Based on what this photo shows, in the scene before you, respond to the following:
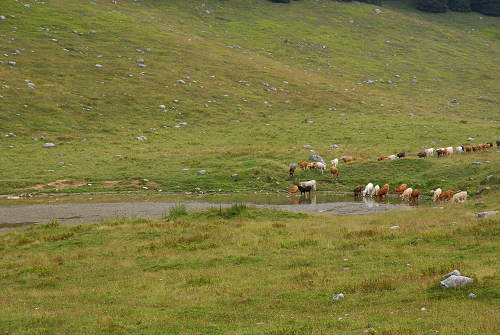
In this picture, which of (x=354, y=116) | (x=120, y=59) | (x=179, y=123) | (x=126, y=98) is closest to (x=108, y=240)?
(x=179, y=123)

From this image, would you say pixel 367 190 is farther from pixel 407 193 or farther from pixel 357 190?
pixel 407 193

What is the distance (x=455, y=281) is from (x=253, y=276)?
5.61 metres

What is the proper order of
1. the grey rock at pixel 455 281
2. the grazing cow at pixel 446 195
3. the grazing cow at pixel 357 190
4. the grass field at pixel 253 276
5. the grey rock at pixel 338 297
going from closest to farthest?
the grass field at pixel 253 276
the grey rock at pixel 455 281
the grey rock at pixel 338 297
the grazing cow at pixel 446 195
the grazing cow at pixel 357 190

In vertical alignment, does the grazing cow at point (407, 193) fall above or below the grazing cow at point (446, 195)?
below

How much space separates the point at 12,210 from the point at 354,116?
128 ft

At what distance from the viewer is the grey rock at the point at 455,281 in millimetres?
11852

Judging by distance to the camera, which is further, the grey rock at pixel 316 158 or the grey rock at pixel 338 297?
the grey rock at pixel 316 158

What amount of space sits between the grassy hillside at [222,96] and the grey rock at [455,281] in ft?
60.9

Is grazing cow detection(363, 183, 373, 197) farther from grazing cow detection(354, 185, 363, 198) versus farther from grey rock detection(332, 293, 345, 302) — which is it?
grey rock detection(332, 293, 345, 302)

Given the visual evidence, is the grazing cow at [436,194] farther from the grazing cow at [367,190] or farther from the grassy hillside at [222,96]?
the grazing cow at [367,190]

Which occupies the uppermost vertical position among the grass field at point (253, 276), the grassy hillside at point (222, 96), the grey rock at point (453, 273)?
the grey rock at point (453, 273)

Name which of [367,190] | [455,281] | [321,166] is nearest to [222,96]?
[321,166]

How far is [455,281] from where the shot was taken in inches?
470

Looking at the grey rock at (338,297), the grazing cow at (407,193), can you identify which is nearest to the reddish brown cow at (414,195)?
the grazing cow at (407,193)
